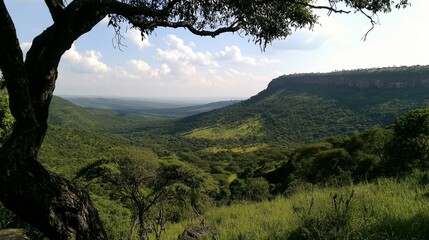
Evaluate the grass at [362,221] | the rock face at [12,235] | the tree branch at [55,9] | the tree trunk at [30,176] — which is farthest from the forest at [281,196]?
the tree branch at [55,9]

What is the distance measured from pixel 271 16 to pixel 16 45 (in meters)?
5.52

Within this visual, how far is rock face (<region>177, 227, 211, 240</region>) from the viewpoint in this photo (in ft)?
23.1

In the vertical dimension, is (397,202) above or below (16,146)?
below

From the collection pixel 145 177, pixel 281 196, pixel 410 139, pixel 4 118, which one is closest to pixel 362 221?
pixel 281 196

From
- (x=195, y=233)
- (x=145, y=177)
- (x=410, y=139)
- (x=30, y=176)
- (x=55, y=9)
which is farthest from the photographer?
(x=410, y=139)

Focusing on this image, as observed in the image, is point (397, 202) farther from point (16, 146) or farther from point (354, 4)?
point (16, 146)

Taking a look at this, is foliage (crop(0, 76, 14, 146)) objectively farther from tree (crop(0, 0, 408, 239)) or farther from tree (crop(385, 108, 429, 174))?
tree (crop(385, 108, 429, 174))

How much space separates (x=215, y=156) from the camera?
479 feet

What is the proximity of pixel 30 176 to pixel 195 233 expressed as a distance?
4231mm

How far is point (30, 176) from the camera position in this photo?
378 cm

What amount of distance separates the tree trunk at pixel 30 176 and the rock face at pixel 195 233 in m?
3.14

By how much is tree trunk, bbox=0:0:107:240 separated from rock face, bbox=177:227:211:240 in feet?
10.3

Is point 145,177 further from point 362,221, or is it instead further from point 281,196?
point 362,221

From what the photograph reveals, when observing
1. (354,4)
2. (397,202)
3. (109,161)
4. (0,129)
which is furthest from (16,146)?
(109,161)
